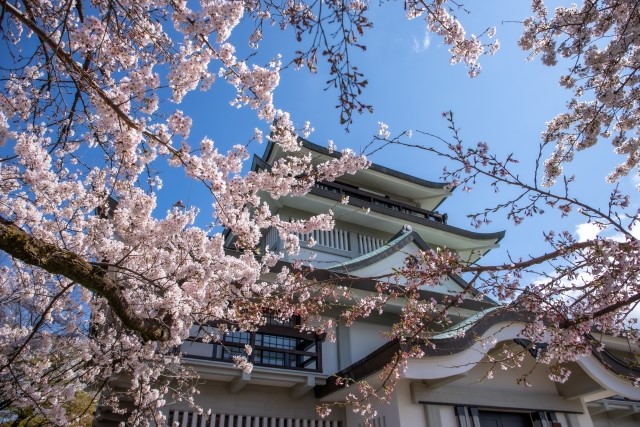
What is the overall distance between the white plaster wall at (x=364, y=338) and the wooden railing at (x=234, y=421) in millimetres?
1305

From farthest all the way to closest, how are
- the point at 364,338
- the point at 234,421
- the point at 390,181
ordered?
the point at 390,181
the point at 364,338
the point at 234,421

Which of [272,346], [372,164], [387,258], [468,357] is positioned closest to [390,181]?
[372,164]

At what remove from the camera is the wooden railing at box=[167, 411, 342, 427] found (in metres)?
6.28

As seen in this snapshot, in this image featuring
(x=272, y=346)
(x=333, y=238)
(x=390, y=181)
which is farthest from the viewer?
(x=390, y=181)

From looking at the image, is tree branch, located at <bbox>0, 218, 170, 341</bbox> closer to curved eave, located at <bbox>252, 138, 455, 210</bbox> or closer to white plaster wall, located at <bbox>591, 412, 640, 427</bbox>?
curved eave, located at <bbox>252, 138, 455, 210</bbox>

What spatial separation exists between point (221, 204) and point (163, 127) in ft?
3.32

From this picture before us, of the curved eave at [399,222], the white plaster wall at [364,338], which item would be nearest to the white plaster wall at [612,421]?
the curved eave at [399,222]

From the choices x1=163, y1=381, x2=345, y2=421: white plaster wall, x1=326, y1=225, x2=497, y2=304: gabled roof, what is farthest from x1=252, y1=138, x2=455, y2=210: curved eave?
x1=163, y1=381, x2=345, y2=421: white plaster wall

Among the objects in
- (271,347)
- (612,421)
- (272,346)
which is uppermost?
(272,346)

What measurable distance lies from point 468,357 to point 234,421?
154 inches

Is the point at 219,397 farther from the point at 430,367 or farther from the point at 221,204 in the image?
the point at 221,204

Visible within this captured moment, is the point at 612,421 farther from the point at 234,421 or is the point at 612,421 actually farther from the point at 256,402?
the point at 234,421

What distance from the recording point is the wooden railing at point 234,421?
20.6ft

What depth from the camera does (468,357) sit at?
267 inches
